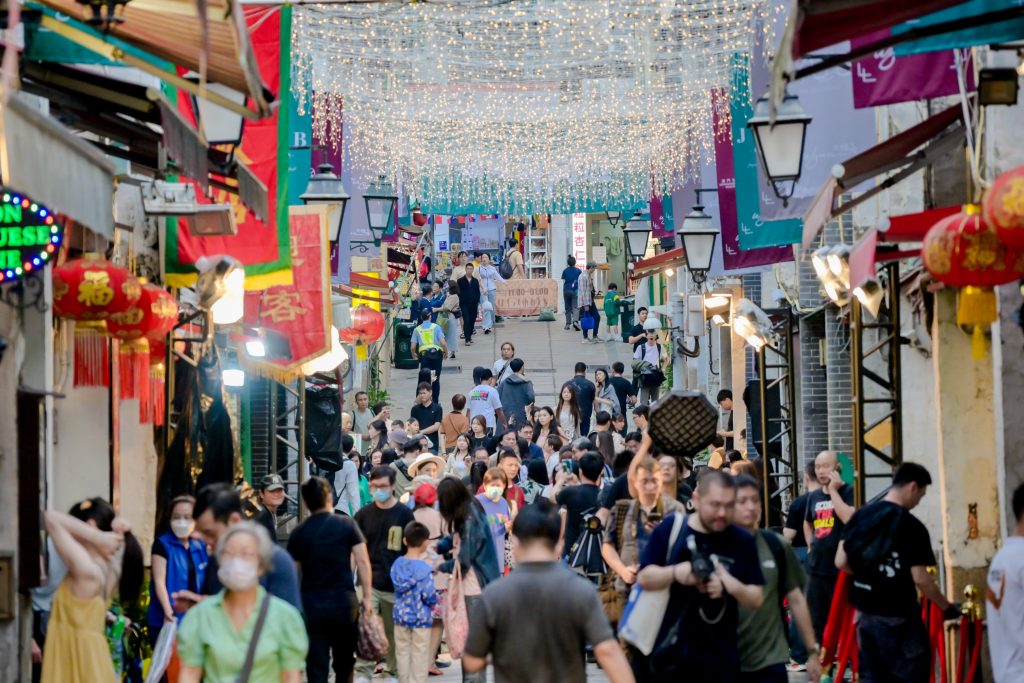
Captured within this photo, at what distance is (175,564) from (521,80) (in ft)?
37.2

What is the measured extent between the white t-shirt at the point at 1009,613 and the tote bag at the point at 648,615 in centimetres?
190

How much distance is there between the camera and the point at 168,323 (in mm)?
13734

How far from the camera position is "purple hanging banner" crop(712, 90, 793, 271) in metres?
21.3

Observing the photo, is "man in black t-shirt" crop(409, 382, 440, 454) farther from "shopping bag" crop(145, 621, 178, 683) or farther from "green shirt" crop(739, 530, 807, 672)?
"green shirt" crop(739, 530, 807, 672)

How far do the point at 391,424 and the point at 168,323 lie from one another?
Result: 46.4ft

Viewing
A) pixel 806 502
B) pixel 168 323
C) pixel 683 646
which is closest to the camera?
pixel 683 646

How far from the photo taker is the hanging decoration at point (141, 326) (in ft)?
43.0

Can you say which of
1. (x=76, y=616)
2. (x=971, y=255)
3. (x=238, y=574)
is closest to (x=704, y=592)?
(x=238, y=574)

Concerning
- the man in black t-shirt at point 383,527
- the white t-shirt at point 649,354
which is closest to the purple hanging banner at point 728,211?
the man in black t-shirt at point 383,527

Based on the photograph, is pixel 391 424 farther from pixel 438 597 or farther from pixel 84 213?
pixel 84 213

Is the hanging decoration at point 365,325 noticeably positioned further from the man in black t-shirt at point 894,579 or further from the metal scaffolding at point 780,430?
the man in black t-shirt at point 894,579

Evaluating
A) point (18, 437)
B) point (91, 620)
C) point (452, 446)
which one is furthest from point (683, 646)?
point (452, 446)

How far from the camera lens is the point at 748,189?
18672 mm

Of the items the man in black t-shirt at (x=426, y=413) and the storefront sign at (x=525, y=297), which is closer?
the man in black t-shirt at (x=426, y=413)
